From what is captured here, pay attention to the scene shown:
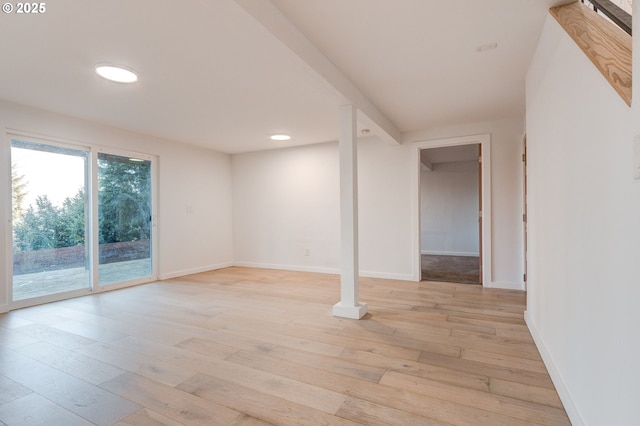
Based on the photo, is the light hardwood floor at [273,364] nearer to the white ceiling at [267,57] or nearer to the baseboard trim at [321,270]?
the baseboard trim at [321,270]

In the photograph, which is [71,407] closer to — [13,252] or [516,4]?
[13,252]

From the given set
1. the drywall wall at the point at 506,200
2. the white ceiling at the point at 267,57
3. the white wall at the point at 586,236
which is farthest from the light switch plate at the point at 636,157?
the drywall wall at the point at 506,200

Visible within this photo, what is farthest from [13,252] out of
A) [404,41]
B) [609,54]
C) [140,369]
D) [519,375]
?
[609,54]

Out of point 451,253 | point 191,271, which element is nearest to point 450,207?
point 451,253

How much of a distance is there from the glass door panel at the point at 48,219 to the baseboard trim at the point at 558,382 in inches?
208

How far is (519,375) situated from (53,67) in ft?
14.2

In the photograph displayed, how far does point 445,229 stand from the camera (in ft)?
26.9

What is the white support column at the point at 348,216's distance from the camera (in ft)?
10.2

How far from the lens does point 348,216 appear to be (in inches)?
122

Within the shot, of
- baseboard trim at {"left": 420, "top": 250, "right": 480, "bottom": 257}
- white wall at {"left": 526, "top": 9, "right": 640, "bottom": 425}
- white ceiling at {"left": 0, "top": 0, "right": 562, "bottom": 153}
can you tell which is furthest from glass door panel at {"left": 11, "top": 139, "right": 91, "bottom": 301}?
baseboard trim at {"left": 420, "top": 250, "right": 480, "bottom": 257}

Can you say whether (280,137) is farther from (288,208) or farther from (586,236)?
(586,236)

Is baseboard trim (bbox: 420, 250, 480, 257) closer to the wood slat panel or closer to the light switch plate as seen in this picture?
the wood slat panel

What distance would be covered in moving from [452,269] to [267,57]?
201 inches

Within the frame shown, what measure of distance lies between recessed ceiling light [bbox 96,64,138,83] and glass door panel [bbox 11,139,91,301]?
6.34ft
